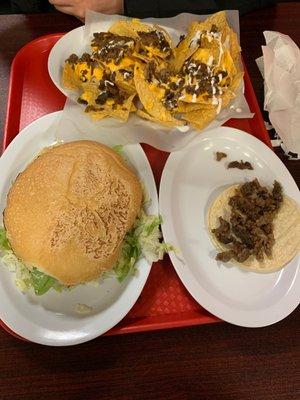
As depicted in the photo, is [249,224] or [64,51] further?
[64,51]

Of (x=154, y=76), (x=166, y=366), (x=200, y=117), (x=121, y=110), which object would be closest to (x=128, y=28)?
(x=154, y=76)

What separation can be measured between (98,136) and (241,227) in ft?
2.36

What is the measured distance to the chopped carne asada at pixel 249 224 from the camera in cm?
153

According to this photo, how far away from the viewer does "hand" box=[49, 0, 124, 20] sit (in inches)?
73.8

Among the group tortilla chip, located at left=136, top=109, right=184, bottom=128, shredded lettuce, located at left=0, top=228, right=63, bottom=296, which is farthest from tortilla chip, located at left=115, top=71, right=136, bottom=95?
shredded lettuce, located at left=0, top=228, right=63, bottom=296

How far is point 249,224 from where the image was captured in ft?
5.12

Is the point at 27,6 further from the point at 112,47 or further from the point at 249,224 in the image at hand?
the point at 249,224

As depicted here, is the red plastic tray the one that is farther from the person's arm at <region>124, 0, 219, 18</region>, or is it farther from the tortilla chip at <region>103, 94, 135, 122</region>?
the person's arm at <region>124, 0, 219, 18</region>

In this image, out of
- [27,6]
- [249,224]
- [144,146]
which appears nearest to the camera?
[249,224]

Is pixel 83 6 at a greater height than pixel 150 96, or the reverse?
pixel 83 6

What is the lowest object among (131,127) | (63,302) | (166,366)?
(166,366)

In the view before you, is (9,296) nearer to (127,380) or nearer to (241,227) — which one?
(127,380)

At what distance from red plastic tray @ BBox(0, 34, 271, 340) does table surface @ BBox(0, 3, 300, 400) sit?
0.16 ft

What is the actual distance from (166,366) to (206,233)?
54 centimetres
